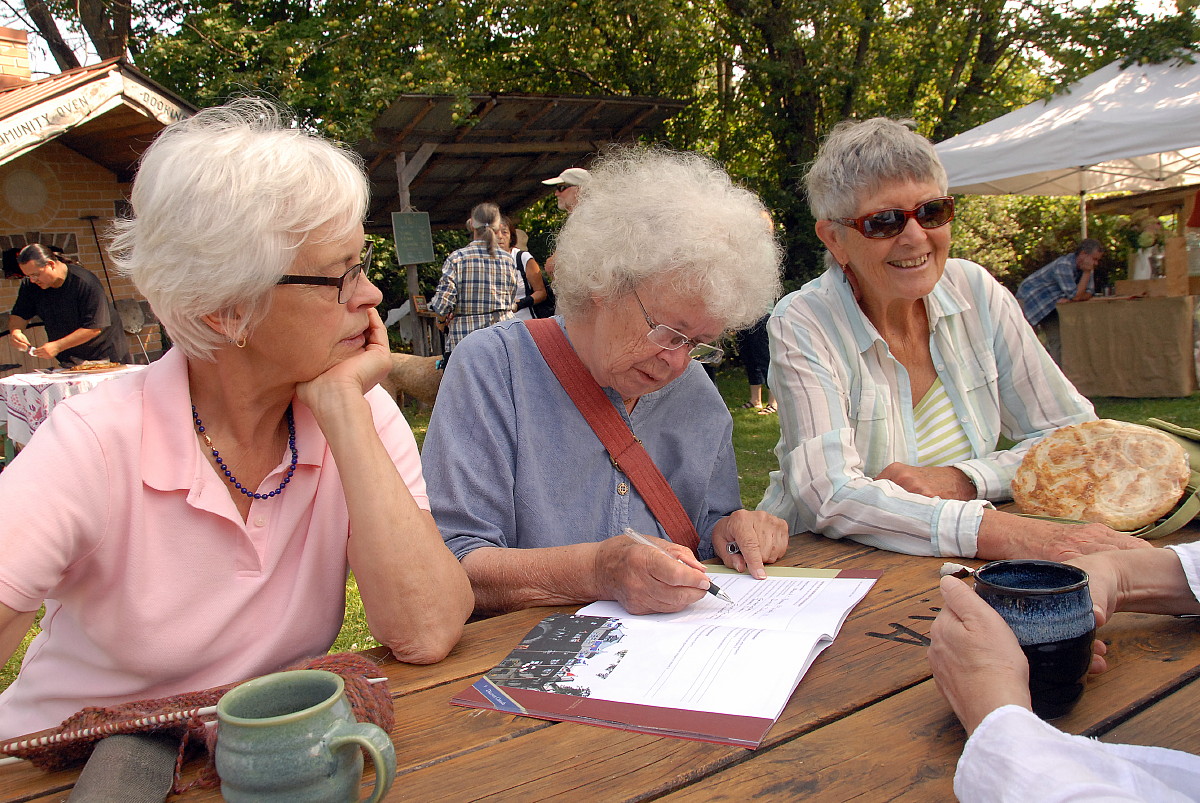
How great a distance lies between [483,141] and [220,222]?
10391 mm

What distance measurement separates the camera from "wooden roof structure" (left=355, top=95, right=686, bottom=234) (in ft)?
33.6

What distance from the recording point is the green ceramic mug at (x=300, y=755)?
0.85 metres

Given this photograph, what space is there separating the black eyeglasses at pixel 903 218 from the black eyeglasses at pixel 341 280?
143 cm

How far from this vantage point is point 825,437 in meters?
2.23

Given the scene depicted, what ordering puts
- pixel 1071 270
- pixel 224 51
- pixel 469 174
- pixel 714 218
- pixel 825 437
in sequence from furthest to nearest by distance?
pixel 469 174, pixel 224 51, pixel 1071 270, pixel 825 437, pixel 714 218

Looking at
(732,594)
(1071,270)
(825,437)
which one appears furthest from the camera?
(1071,270)

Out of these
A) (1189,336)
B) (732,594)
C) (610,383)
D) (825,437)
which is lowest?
(1189,336)

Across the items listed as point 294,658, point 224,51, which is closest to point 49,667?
point 294,658

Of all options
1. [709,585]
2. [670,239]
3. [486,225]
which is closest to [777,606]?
[709,585]

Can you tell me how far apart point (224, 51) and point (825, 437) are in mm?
11104

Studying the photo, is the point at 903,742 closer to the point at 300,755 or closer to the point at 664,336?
the point at 300,755

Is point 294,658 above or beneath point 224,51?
beneath

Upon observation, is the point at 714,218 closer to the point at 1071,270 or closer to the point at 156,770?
the point at 156,770

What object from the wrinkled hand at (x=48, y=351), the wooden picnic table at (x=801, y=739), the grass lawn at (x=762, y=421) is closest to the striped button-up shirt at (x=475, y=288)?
the grass lawn at (x=762, y=421)
